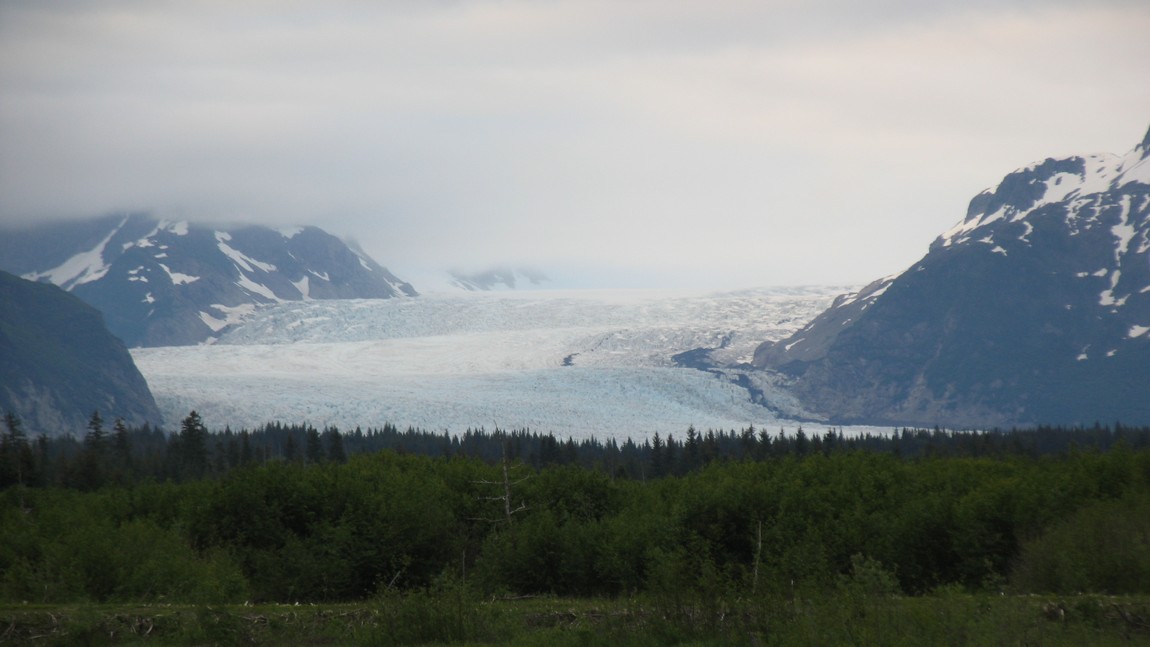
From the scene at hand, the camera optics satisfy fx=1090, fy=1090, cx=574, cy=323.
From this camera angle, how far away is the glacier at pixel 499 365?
107688 mm

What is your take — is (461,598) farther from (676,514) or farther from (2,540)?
(2,540)

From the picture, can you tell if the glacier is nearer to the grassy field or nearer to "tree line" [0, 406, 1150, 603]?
"tree line" [0, 406, 1150, 603]

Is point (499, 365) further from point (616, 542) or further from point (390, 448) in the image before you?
point (616, 542)

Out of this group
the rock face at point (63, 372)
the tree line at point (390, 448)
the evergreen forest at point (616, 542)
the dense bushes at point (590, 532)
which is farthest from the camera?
the rock face at point (63, 372)

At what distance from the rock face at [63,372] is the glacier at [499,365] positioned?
39.0 feet

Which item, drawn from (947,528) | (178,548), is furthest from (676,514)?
(178,548)

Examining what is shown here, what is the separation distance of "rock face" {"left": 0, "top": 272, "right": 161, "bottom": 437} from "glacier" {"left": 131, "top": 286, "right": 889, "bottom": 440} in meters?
11.9

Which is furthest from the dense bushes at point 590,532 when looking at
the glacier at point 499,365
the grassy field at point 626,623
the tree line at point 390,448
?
the glacier at point 499,365

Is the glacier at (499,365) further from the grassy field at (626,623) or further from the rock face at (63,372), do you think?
the grassy field at (626,623)

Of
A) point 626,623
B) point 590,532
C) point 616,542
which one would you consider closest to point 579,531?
point 590,532

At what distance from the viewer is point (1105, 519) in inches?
1275

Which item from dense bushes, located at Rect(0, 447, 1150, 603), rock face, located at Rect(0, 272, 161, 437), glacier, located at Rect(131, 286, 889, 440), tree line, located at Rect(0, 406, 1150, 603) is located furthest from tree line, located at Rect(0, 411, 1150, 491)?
rock face, located at Rect(0, 272, 161, 437)

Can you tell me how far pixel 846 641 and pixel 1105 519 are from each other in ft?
58.3

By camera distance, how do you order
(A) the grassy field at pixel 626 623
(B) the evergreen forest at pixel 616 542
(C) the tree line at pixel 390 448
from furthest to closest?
(C) the tree line at pixel 390 448 < (B) the evergreen forest at pixel 616 542 < (A) the grassy field at pixel 626 623
